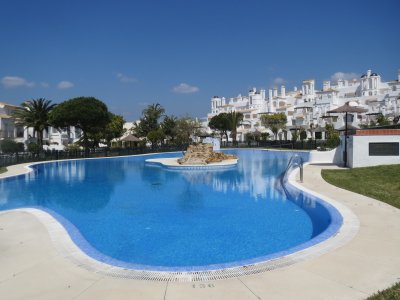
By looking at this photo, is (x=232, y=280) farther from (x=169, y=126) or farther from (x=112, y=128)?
(x=169, y=126)

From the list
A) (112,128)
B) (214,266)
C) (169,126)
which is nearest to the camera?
(214,266)

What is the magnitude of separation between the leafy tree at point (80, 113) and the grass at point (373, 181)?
2893cm

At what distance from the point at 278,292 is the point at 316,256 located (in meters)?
1.62

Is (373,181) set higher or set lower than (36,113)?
lower

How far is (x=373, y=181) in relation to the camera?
13492 mm

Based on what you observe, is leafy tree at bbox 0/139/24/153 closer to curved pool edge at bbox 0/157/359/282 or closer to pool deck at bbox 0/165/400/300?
curved pool edge at bbox 0/157/359/282

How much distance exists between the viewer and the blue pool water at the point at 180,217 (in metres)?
7.20

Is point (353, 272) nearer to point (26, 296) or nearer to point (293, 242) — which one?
point (293, 242)

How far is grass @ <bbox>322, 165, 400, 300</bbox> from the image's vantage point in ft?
35.2

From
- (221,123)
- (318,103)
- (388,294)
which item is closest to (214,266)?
(388,294)

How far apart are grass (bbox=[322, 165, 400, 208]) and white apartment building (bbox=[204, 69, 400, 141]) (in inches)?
1016

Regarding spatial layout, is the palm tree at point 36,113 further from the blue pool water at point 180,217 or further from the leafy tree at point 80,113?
the blue pool water at point 180,217

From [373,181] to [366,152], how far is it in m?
5.06

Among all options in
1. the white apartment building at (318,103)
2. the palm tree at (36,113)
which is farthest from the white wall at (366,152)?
the palm tree at (36,113)
